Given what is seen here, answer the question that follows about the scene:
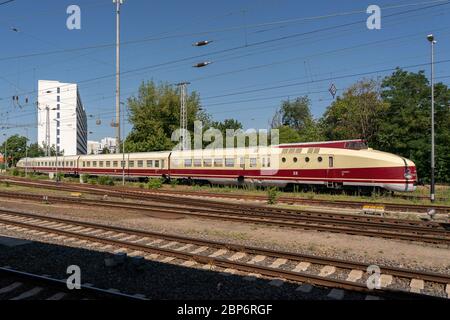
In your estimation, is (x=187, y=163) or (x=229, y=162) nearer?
(x=229, y=162)

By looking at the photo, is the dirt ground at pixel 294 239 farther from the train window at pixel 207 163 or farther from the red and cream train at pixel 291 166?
the train window at pixel 207 163

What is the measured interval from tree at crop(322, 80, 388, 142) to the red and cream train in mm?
21255

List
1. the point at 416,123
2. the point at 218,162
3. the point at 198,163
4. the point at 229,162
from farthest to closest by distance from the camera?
the point at 416,123 < the point at 198,163 < the point at 218,162 < the point at 229,162

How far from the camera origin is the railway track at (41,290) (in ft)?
21.5

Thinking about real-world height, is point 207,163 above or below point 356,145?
below

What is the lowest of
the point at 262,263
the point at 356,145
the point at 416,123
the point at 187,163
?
the point at 262,263

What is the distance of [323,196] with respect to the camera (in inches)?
917

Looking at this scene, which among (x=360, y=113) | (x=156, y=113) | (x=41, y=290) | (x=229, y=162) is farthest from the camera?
(x=156, y=113)

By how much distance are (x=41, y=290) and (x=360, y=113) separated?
4392cm

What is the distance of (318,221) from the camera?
14.1m

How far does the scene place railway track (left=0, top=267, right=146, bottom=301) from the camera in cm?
655

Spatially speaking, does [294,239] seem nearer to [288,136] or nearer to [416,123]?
[416,123]

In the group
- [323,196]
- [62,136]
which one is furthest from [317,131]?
[62,136]

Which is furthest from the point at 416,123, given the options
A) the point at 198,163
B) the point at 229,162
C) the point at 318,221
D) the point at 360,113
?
the point at 318,221
